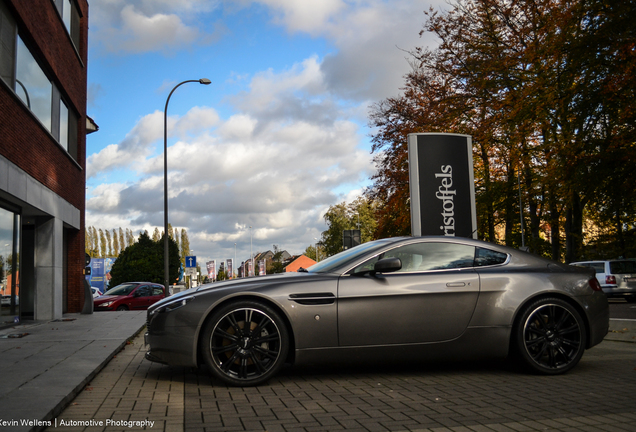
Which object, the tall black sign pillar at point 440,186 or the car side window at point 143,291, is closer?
the tall black sign pillar at point 440,186

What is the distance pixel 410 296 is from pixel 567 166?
45.1 ft

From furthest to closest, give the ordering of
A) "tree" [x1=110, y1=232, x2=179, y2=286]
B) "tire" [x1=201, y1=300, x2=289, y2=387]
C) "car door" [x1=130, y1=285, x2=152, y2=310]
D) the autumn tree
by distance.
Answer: the autumn tree, "tree" [x1=110, y1=232, x2=179, y2=286], "car door" [x1=130, y1=285, x2=152, y2=310], "tire" [x1=201, y1=300, x2=289, y2=387]

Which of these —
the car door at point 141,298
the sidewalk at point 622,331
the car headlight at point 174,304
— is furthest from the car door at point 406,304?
the car door at point 141,298

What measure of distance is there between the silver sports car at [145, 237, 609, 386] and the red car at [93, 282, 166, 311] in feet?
58.4

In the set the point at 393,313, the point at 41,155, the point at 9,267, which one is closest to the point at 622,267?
the point at 393,313

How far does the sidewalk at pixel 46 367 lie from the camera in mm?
4168

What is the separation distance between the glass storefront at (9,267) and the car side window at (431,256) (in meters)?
9.92

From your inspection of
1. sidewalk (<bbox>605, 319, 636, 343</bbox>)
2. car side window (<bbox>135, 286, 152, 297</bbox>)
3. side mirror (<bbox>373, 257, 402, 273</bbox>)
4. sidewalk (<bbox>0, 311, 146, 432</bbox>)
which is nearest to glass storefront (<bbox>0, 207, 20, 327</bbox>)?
sidewalk (<bbox>0, 311, 146, 432</bbox>)

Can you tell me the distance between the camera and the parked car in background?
865 inches

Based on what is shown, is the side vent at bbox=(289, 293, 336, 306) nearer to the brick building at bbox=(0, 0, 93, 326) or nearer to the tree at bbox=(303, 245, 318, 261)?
the brick building at bbox=(0, 0, 93, 326)

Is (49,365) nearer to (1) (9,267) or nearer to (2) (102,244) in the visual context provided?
(1) (9,267)

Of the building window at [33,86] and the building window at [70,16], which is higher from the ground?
the building window at [70,16]

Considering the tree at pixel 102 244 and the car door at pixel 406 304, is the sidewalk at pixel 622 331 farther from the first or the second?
the tree at pixel 102 244

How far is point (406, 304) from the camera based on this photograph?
5.61m
